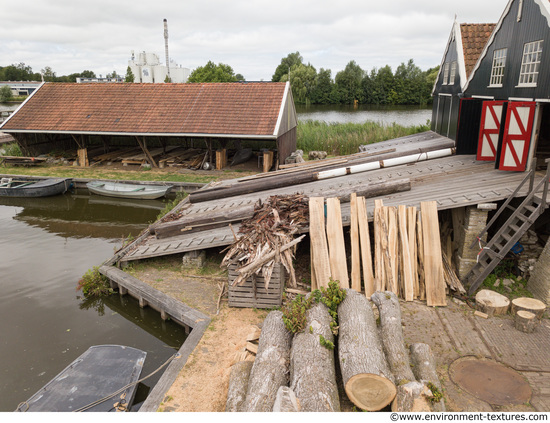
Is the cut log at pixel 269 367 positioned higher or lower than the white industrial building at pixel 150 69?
lower

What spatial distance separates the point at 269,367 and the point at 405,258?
4602 mm

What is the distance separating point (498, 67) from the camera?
13.9m

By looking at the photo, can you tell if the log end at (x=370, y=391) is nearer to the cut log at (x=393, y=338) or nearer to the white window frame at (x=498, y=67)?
the cut log at (x=393, y=338)

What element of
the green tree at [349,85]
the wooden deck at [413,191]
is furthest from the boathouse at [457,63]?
the green tree at [349,85]

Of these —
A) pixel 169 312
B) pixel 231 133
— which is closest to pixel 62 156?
pixel 231 133

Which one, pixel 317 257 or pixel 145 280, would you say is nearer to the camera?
pixel 317 257

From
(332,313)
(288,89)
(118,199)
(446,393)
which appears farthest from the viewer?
(288,89)

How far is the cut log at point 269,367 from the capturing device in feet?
17.6

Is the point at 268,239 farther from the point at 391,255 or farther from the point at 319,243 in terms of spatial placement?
the point at 391,255

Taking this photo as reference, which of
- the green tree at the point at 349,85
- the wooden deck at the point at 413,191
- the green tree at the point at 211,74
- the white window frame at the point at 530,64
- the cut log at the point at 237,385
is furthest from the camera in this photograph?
the green tree at the point at 349,85

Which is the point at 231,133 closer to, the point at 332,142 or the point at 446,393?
the point at 332,142

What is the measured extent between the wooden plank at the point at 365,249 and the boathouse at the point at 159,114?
11.1 meters

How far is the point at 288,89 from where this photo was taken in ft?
73.2

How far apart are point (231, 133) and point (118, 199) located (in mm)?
6521
